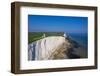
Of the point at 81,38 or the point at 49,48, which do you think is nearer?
the point at 49,48

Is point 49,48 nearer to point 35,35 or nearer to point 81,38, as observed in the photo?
point 35,35

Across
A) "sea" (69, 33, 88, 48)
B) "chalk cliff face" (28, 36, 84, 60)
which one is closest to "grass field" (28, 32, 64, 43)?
"chalk cliff face" (28, 36, 84, 60)

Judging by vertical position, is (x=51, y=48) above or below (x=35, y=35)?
below

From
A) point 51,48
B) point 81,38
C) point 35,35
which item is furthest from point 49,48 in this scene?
point 81,38

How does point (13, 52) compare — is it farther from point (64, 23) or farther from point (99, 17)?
point (99, 17)

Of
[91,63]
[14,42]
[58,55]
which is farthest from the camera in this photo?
Answer: [91,63]

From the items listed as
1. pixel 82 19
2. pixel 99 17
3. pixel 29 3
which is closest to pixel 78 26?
pixel 82 19

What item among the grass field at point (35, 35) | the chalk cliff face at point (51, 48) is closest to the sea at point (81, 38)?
the chalk cliff face at point (51, 48)
